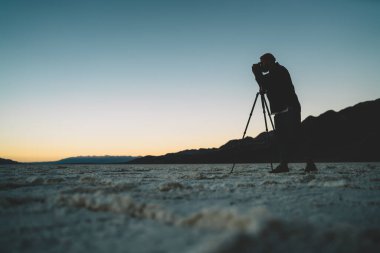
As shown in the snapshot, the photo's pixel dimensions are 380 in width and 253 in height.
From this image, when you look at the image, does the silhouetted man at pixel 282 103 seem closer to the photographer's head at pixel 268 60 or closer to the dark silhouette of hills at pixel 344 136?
the photographer's head at pixel 268 60

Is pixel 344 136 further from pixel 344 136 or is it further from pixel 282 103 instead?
pixel 282 103

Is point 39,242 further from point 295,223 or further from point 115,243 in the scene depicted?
point 295,223

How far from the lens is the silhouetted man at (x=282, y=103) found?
15.8ft

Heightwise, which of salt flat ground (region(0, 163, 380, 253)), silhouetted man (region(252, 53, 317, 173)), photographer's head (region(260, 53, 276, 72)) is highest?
photographer's head (region(260, 53, 276, 72))

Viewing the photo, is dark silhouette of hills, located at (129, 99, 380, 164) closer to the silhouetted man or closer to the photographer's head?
the silhouetted man

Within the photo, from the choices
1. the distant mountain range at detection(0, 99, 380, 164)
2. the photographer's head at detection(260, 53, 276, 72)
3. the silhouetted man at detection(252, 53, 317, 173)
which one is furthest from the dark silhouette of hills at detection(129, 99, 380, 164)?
the photographer's head at detection(260, 53, 276, 72)

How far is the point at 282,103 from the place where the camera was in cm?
488

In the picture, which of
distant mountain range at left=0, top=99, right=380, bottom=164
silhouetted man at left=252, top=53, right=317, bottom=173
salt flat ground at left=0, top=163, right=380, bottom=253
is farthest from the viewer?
distant mountain range at left=0, top=99, right=380, bottom=164

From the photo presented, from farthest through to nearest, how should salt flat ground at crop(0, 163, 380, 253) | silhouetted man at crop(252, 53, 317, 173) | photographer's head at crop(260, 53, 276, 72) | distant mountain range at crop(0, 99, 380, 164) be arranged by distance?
distant mountain range at crop(0, 99, 380, 164)
photographer's head at crop(260, 53, 276, 72)
silhouetted man at crop(252, 53, 317, 173)
salt flat ground at crop(0, 163, 380, 253)

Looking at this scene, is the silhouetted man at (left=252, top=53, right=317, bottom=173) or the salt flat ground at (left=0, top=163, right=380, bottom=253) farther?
the silhouetted man at (left=252, top=53, right=317, bottom=173)

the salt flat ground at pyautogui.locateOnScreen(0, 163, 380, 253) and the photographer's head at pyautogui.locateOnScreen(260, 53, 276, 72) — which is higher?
the photographer's head at pyautogui.locateOnScreen(260, 53, 276, 72)

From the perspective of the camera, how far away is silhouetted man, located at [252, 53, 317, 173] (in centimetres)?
480

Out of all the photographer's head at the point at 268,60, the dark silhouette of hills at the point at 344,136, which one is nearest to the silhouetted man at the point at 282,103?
the photographer's head at the point at 268,60

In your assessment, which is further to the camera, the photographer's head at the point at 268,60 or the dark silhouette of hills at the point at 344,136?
the dark silhouette of hills at the point at 344,136
